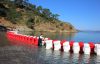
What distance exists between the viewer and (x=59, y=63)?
68.1 feet

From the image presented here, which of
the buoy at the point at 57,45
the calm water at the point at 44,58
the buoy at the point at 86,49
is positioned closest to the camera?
the calm water at the point at 44,58

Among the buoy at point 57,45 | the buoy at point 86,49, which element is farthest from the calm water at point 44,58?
the buoy at point 57,45

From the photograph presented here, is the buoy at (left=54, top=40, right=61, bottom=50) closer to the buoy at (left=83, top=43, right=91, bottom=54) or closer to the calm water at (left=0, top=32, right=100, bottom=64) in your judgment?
the calm water at (left=0, top=32, right=100, bottom=64)

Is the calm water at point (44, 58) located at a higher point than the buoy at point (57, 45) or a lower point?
lower

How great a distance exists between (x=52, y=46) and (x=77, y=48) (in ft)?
15.5

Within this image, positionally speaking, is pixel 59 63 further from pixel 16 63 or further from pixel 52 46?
pixel 52 46

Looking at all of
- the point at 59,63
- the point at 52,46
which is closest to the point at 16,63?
the point at 59,63

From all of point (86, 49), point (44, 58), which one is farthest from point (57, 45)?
point (44, 58)

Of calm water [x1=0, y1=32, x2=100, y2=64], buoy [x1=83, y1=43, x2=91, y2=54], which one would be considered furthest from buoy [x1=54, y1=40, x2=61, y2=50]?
buoy [x1=83, y1=43, x2=91, y2=54]

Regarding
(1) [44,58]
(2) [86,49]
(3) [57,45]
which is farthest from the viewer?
(3) [57,45]

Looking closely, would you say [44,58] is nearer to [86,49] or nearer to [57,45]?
[86,49]

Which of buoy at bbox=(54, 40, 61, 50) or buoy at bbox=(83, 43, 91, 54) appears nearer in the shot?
buoy at bbox=(83, 43, 91, 54)

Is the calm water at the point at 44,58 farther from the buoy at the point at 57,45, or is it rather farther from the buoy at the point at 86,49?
A: the buoy at the point at 57,45

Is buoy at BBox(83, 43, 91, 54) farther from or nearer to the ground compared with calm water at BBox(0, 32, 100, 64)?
farther from the ground
